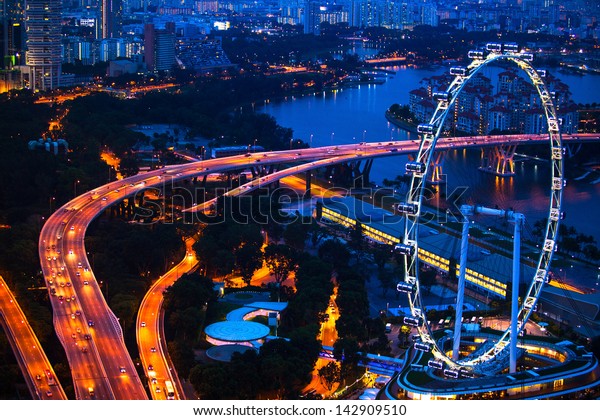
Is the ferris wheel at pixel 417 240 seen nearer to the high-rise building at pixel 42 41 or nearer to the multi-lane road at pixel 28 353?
the multi-lane road at pixel 28 353

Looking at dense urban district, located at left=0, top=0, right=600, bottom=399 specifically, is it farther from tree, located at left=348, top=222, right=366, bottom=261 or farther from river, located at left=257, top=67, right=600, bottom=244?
river, located at left=257, top=67, right=600, bottom=244

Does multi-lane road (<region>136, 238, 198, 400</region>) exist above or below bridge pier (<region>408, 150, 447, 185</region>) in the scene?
below

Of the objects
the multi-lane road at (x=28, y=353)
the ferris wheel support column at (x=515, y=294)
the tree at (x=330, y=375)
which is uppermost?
the ferris wheel support column at (x=515, y=294)

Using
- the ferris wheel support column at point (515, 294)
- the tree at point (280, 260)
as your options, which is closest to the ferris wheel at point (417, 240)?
the ferris wheel support column at point (515, 294)

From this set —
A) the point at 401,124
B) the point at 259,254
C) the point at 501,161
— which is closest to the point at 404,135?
the point at 401,124

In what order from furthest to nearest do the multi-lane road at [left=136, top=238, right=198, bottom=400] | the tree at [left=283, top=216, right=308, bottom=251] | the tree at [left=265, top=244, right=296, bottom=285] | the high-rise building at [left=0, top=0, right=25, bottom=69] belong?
the high-rise building at [left=0, top=0, right=25, bottom=69]
the tree at [left=283, top=216, right=308, bottom=251]
the tree at [left=265, top=244, right=296, bottom=285]
the multi-lane road at [left=136, top=238, right=198, bottom=400]

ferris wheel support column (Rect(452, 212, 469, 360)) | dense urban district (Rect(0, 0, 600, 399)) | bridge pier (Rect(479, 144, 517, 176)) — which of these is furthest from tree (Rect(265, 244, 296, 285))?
bridge pier (Rect(479, 144, 517, 176))

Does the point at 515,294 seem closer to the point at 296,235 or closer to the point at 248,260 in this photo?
the point at 248,260
